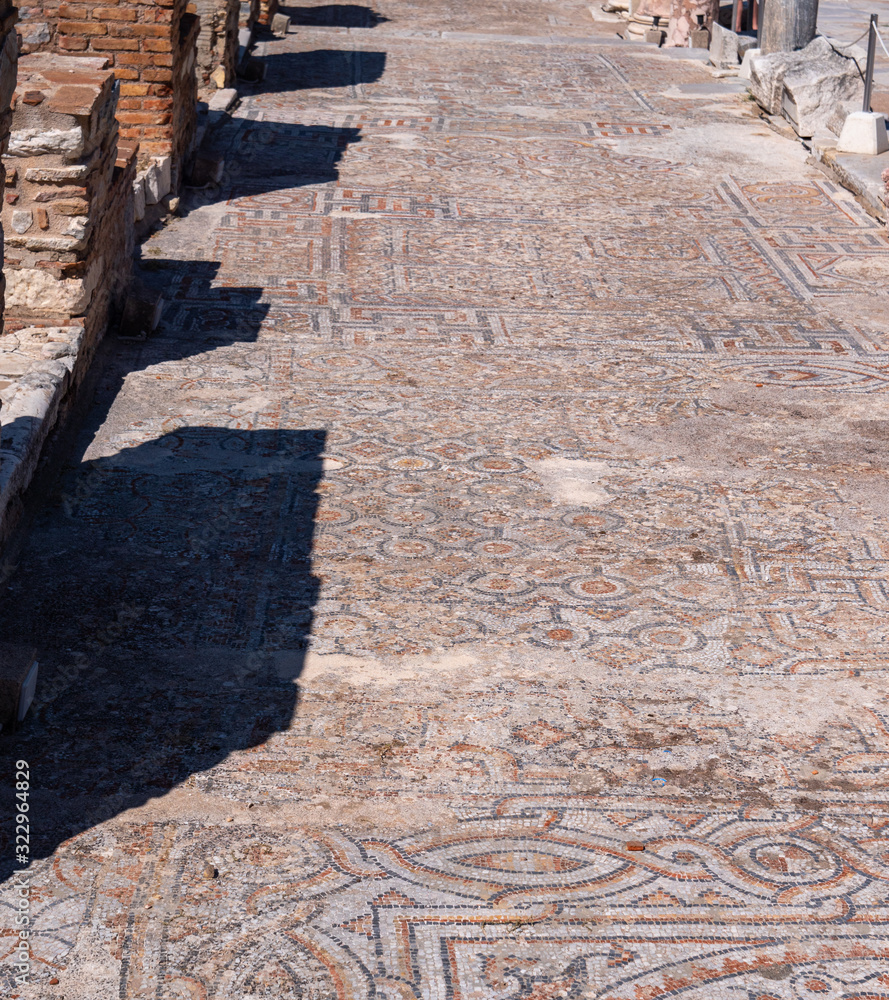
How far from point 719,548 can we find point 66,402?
240 cm

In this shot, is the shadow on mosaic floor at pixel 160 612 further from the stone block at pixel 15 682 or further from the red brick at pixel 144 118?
the red brick at pixel 144 118

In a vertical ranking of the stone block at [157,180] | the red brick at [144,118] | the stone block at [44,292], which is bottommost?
the stone block at [44,292]

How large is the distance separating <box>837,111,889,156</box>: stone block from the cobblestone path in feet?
6.82

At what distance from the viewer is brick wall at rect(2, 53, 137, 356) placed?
503 centimetres

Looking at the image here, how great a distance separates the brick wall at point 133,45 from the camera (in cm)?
721

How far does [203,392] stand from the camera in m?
5.10

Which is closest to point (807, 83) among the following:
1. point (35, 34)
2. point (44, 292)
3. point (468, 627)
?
point (35, 34)

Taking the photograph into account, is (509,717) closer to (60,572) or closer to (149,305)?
(60,572)

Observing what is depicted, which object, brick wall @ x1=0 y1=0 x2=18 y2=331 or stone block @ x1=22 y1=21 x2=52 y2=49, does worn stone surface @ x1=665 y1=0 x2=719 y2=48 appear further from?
brick wall @ x1=0 y1=0 x2=18 y2=331

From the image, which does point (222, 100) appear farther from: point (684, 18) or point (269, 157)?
point (684, 18)

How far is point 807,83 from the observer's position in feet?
33.2

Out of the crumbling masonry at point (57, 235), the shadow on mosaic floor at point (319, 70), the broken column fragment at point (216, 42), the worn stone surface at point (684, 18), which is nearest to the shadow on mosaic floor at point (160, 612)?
the crumbling masonry at point (57, 235)

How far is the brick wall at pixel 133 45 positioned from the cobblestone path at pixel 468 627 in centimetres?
81

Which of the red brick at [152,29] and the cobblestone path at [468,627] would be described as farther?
the red brick at [152,29]
